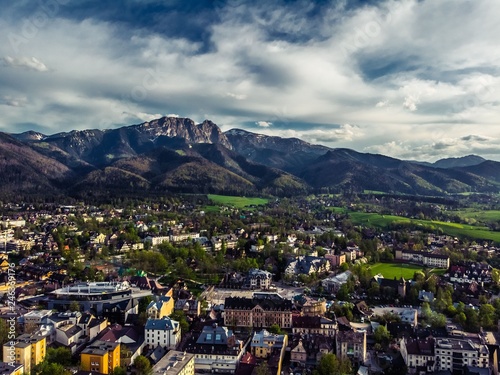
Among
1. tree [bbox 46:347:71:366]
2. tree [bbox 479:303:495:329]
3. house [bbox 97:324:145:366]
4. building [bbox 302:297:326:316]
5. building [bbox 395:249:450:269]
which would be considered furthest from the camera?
building [bbox 395:249:450:269]

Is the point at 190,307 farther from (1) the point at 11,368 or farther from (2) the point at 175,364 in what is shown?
(1) the point at 11,368

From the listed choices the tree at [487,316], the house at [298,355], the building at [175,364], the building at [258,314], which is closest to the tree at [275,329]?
the building at [258,314]

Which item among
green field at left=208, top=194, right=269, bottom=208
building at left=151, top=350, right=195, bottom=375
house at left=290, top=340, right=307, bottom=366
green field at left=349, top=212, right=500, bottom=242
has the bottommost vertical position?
house at left=290, top=340, right=307, bottom=366

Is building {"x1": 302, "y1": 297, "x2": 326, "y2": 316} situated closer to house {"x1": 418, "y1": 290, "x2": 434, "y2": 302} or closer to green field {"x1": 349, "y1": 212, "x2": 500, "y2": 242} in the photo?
house {"x1": 418, "y1": 290, "x2": 434, "y2": 302}

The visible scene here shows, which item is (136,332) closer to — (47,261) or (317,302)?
(317,302)

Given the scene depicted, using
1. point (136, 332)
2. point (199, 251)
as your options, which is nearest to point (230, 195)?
point (199, 251)

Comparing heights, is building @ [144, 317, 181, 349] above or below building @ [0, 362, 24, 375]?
below

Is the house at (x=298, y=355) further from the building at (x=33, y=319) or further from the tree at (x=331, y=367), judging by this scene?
the building at (x=33, y=319)

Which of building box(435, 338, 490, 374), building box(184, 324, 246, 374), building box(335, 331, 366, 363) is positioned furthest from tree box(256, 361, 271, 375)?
building box(435, 338, 490, 374)
